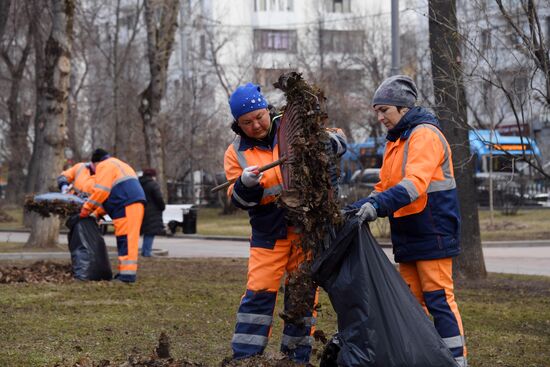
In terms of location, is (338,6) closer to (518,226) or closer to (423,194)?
(518,226)

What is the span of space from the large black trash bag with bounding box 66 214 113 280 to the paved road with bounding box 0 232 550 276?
5.22 m

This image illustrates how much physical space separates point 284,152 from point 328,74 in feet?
119

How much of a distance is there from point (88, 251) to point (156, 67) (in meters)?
15.1

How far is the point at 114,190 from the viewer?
12102 mm

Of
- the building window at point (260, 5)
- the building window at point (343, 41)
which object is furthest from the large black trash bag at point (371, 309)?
the building window at point (260, 5)

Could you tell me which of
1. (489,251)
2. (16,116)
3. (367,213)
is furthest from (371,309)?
(16,116)

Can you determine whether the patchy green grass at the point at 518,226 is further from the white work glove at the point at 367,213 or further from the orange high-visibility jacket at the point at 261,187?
Answer: the white work glove at the point at 367,213

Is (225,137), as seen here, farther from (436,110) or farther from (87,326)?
(87,326)

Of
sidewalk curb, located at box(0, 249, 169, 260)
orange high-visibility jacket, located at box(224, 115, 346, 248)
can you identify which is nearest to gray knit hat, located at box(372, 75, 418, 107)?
orange high-visibility jacket, located at box(224, 115, 346, 248)

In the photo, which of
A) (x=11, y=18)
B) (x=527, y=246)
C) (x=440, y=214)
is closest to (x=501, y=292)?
(x=440, y=214)

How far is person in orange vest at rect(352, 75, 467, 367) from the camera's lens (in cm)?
597

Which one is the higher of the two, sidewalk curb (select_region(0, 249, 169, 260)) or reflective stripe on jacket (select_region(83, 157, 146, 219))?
reflective stripe on jacket (select_region(83, 157, 146, 219))

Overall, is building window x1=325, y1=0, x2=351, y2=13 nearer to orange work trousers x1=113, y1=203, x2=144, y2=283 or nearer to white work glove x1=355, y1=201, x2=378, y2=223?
orange work trousers x1=113, y1=203, x2=144, y2=283

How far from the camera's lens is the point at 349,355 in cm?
541
